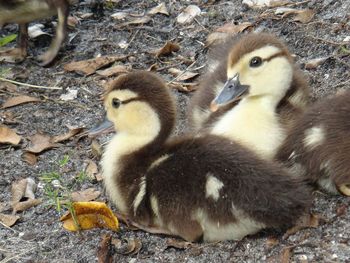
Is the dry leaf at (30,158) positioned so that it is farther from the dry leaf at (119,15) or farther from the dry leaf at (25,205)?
the dry leaf at (119,15)

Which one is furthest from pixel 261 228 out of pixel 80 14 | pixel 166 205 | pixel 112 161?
pixel 80 14

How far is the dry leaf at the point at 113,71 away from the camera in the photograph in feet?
12.7

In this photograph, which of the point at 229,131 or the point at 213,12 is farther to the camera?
the point at 213,12

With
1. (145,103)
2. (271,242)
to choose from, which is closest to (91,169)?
(145,103)

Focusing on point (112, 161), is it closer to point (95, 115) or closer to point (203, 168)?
point (203, 168)

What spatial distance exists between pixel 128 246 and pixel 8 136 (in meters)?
1.02

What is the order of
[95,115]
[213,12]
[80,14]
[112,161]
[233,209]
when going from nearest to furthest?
1. [233,209]
2. [112,161]
3. [95,115]
4. [213,12]
5. [80,14]

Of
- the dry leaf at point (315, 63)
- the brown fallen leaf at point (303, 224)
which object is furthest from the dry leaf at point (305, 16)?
the brown fallen leaf at point (303, 224)

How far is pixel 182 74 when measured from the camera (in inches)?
149

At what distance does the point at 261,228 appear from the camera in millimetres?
2527

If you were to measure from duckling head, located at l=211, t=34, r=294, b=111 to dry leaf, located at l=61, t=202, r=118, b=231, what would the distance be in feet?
1.80

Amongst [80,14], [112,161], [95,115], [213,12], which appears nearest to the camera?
[112,161]

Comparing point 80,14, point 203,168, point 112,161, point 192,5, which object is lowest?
point 80,14

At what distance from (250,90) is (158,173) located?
0.55m
